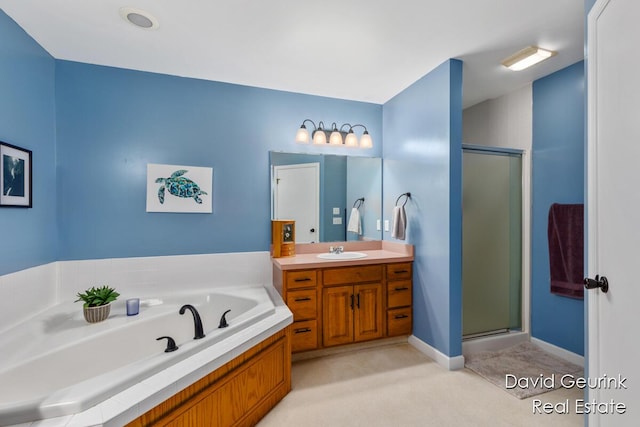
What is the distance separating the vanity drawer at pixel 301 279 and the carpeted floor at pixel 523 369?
1.52 m

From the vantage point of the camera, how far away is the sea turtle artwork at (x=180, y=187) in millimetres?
2740

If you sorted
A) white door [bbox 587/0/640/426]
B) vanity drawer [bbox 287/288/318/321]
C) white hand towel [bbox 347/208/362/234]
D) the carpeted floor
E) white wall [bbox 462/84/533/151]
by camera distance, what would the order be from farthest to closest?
white hand towel [bbox 347/208/362/234] → white wall [bbox 462/84/533/151] → vanity drawer [bbox 287/288/318/321] → the carpeted floor → white door [bbox 587/0/640/426]

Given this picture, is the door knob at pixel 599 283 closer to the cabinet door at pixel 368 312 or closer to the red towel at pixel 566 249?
the red towel at pixel 566 249

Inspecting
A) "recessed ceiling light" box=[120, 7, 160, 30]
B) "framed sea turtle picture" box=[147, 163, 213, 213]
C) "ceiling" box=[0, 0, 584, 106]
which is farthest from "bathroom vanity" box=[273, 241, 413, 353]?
"recessed ceiling light" box=[120, 7, 160, 30]

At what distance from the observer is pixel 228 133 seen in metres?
2.96

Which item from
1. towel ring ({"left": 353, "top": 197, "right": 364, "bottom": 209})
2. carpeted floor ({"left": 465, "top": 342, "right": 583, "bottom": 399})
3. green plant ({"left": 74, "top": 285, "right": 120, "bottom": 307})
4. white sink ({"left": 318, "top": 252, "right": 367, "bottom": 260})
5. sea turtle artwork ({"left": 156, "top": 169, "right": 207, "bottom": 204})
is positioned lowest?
carpeted floor ({"left": 465, "top": 342, "right": 583, "bottom": 399})

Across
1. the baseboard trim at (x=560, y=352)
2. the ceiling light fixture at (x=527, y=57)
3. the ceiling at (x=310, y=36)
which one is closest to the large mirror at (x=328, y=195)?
the ceiling at (x=310, y=36)

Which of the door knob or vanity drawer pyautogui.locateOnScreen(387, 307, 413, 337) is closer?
the door knob

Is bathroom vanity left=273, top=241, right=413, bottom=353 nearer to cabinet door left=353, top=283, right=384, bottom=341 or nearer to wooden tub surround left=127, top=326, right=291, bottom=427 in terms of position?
cabinet door left=353, top=283, right=384, bottom=341

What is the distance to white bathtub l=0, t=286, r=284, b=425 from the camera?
3.81ft

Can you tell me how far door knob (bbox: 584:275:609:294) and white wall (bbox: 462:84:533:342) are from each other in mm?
1761

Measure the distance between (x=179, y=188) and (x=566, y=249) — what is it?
353 centimetres

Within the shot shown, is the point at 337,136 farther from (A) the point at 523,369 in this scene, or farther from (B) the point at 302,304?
(A) the point at 523,369

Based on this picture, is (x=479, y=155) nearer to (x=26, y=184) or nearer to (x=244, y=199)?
(x=244, y=199)
